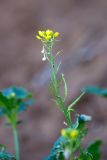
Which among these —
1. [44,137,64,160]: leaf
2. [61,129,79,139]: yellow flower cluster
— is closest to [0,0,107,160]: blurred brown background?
[44,137,64,160]: leaf

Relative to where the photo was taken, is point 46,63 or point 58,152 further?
point 46,63

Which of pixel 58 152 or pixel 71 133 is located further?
pixel 58 152

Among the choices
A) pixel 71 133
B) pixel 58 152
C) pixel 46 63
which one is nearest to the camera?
pixel 71 133

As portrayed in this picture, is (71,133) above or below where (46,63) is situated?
below

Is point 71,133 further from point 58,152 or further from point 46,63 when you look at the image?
point 46,63

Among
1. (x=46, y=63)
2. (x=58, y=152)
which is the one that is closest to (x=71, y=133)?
(x=58, y=152)

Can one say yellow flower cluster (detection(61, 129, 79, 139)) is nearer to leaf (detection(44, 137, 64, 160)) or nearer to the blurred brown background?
leaf (detection(44, 137, 64, 160))

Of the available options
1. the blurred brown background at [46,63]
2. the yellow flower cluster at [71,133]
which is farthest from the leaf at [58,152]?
the blurred brown background at [46,63]

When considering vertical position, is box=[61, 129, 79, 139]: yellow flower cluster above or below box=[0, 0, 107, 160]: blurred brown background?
below

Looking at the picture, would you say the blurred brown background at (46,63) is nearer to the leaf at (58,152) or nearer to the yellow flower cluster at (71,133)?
the leaf at (58,152)

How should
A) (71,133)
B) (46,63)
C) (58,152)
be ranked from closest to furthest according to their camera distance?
1. (71,133)
2. (58,152)
3. (46,63)
